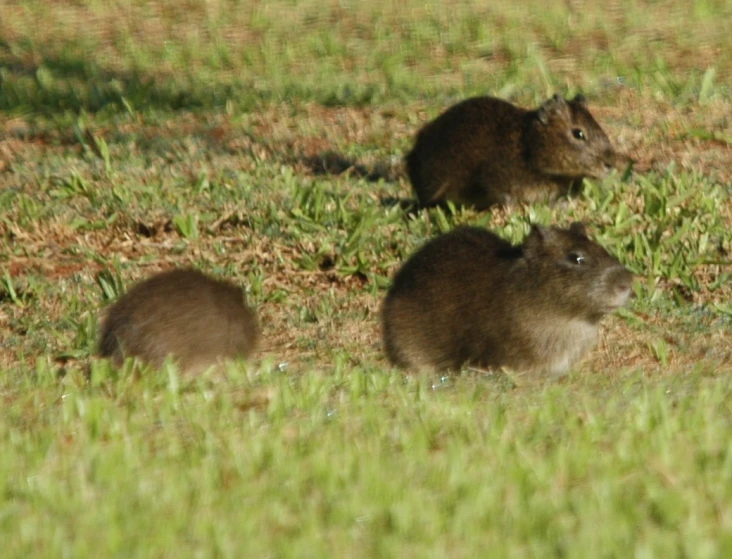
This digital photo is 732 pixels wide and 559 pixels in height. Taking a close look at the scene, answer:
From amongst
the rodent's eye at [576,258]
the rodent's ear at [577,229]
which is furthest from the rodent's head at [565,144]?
the rodent's eye at [576,258]

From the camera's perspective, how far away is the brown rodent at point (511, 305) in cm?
731

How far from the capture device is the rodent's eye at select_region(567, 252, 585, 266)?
7375mm

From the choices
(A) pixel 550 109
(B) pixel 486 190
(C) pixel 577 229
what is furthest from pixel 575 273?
(A) pixel 550 109

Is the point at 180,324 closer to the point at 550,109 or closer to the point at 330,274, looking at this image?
the point at 330,274

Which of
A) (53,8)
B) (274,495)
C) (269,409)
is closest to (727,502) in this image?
(274,495)

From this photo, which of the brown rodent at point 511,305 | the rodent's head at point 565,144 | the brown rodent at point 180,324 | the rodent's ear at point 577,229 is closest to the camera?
the brown rodent at point 180,324

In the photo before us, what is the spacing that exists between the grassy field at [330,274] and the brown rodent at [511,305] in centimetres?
25

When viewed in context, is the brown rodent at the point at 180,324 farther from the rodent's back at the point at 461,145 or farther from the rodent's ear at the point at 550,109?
the rodent's ear at the point at 550,109

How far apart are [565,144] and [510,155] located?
16.3 inches

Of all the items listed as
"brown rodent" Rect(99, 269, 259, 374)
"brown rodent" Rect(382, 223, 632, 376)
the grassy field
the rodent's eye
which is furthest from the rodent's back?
"brown rodent" Rect(99, 269, 259, 374)

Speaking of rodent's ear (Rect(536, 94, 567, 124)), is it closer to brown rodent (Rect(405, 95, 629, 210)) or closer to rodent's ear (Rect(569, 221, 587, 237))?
brown rodent (Rect(405, 95, 629, 210))

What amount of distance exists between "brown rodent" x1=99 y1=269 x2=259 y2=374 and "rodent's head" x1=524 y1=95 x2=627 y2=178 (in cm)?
352

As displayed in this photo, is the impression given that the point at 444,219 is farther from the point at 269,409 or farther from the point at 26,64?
the point at 26,64

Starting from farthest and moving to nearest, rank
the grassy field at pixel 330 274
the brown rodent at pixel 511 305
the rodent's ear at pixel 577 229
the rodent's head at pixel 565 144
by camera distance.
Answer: the rodent's head at pixel 565 144, the rodent's ear at pixel 577 229, the brown rodent at pixel 511 305, the grassy field at pixel 330 274
